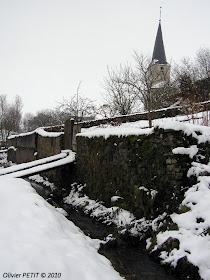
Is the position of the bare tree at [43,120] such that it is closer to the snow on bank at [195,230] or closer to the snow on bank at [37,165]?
the snow on bank at [37,165]

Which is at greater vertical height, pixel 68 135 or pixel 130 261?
pixel 68 135

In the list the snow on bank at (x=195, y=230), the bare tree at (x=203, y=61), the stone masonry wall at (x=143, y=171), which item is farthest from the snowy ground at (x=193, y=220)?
the bare tree at (x=203, y=61)

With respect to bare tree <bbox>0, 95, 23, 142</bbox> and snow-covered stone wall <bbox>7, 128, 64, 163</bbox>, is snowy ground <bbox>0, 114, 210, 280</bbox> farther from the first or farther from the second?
bare tree <bbox>0, 95, 23, 142</bbox>

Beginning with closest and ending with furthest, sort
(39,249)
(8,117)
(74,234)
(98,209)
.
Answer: (39,249), (74,234), (98,209), (8,117)

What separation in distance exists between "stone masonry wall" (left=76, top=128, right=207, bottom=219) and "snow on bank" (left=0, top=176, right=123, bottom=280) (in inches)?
80.5

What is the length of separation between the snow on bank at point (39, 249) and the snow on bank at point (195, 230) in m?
1.24

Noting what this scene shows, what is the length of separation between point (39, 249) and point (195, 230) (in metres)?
2.38

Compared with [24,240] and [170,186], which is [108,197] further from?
[24,240]

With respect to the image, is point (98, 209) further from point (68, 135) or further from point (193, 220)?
point (68, 135)

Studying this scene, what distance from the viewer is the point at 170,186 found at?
4129 mm

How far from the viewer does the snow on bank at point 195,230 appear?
287 cm

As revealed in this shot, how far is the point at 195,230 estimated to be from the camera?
10.5ft

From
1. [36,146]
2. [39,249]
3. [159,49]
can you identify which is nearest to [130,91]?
[36,146]

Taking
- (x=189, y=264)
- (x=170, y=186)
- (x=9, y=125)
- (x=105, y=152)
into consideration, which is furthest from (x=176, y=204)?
(x=9, y=125)
